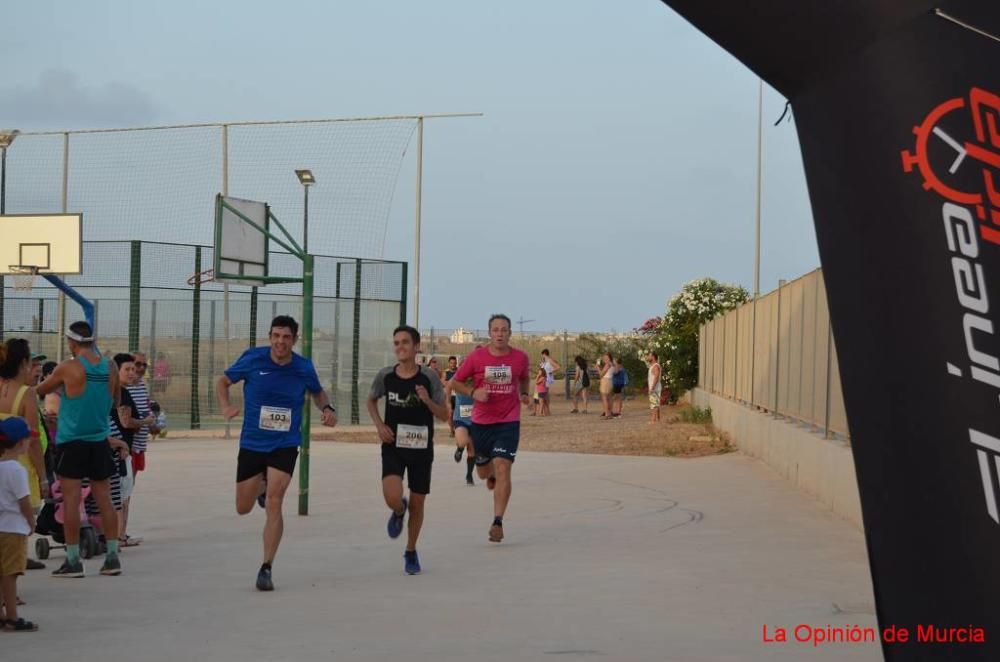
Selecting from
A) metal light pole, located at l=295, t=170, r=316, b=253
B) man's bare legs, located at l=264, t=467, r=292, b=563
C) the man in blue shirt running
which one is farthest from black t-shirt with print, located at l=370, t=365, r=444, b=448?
metal light pole, located at l=295, t=170, r=316, b=253

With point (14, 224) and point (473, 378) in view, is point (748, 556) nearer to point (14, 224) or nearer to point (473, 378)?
point (473, 378)

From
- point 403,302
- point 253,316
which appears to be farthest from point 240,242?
point 403,302

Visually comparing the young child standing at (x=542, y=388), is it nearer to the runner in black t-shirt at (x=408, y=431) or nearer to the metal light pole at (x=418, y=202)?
the metal light pole at (x=418, y=202)

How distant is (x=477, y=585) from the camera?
924 cm

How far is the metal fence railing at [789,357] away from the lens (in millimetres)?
Result: 14570

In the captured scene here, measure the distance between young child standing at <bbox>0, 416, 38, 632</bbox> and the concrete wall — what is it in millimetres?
4944

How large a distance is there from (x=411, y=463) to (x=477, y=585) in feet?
4.28

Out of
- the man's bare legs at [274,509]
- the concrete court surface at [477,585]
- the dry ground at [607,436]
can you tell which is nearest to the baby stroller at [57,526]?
the concrete court surface at [477,585]

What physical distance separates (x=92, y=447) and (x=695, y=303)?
36178 millimetres

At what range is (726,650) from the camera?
684cm

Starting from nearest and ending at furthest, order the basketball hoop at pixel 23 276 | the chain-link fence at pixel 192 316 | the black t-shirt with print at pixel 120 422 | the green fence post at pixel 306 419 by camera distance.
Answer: the black t-shirt with print at pixel 120 422, the green fence post at pixel 306 419, the basketball hoop at pixel 23 276, the chain-link fence at pixel 192 316

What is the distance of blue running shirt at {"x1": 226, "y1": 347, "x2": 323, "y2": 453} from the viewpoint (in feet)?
31.1

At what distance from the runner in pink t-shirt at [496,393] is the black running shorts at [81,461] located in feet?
11.0

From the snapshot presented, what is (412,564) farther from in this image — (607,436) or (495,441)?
(607,436)
